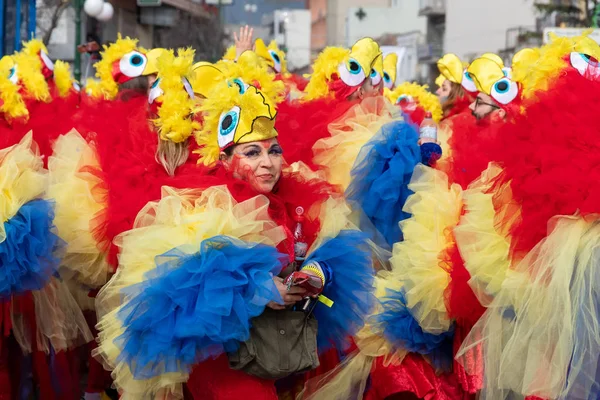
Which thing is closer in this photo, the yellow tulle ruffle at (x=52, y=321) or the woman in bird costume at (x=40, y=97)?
the yellow tulle ruffle at (x=52, y=321)

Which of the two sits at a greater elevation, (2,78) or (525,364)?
(2,78)

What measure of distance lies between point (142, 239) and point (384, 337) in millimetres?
1621

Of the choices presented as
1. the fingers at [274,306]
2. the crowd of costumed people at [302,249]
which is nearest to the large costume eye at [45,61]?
the crowd of costumed people at [302,249]

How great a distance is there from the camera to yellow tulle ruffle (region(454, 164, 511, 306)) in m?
4.10

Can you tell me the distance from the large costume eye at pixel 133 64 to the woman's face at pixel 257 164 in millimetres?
3186

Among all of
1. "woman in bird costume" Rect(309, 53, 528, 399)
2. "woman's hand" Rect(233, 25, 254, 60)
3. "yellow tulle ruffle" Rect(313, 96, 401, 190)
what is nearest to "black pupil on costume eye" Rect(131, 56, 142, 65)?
"woman's hand" Rect(233, 25, 254, 60)

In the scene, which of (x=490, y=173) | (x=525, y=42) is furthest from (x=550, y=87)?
(x=525, y=42)

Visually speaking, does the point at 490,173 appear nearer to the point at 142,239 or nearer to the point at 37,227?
the point at 142,239

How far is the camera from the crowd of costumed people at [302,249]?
3791 millimetres

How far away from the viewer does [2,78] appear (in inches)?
296

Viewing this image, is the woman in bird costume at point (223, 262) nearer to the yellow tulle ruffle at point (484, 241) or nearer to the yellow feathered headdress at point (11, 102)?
the yellow tulle ruffle at point (484, 241)

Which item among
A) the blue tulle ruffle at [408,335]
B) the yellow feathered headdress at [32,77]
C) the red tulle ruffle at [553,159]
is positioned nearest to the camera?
the red tulle ruffle at [553,159]

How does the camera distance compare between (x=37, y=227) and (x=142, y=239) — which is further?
(x=37, y=227)

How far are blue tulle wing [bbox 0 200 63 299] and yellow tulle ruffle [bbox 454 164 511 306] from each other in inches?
83.8
